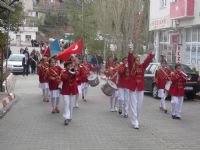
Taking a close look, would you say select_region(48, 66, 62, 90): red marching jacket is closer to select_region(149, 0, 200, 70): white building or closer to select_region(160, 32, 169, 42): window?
select_region(149, 0, 200, 70): white building

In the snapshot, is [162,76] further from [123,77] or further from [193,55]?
[193,55]

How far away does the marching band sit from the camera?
12.4 meters

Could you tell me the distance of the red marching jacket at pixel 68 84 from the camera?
12672 millimetres

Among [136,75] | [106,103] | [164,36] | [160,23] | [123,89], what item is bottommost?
[106,103]

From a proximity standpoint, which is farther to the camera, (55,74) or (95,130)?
(55,74)

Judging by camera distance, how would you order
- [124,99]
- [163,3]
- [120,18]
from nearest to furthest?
[124,99] < [163,3] < [120,18]

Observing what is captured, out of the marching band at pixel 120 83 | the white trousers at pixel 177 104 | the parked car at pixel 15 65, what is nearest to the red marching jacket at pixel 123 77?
the marching band at pixel 120 83

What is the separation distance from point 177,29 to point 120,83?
781 inches

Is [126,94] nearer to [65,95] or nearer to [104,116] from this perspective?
[104,116]

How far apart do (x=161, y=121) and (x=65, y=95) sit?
2.87 metres

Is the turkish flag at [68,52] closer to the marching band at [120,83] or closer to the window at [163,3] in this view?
the marching band at [120,83]

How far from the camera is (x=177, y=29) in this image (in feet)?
109

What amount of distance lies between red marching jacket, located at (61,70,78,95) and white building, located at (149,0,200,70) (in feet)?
56.3

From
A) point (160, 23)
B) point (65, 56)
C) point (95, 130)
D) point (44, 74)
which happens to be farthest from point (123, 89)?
point (160, 23)
